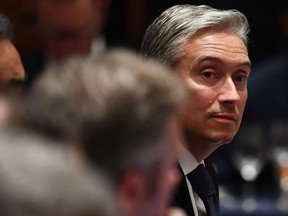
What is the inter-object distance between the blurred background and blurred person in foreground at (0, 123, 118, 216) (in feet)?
9.76

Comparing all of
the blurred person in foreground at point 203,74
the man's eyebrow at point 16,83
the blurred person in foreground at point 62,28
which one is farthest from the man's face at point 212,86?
the blurred person in foreground at point 62,28

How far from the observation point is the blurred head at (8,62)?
313cm

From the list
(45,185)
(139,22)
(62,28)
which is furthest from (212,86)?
(139,22)

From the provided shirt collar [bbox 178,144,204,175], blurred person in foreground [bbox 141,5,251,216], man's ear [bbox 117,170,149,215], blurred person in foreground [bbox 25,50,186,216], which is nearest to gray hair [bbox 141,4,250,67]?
blurred person in foreground [bbox 141,5,251,216]

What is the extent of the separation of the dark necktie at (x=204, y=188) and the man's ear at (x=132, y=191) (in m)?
1.25

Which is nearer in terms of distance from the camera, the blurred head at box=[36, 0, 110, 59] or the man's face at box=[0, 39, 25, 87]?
the man's face at box=[0, 39, 25, 87]

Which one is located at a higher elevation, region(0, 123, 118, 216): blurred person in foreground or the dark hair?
region(0, 123, 118, 216): blurred person in foreground

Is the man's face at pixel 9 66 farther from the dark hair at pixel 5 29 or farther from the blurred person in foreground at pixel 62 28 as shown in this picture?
the blurred person in foreground at pixel 62 28

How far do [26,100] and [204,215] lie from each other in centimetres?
125

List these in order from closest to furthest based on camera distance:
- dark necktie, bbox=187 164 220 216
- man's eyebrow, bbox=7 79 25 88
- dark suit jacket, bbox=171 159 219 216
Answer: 1. dark suit jacket, bbox=171 159 219 216
2. dark necktie, bbox=187 164 220 216
3. man's eyebrow, bbox=7 79 25 88

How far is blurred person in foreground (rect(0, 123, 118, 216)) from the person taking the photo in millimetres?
1466

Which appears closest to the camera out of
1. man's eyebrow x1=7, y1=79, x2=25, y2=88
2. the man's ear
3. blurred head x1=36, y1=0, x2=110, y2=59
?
the man's ear

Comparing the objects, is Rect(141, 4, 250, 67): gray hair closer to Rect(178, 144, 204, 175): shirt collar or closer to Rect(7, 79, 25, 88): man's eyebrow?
Rect(178, 144, 204, 175): shirt collar

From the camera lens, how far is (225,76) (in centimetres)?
303
